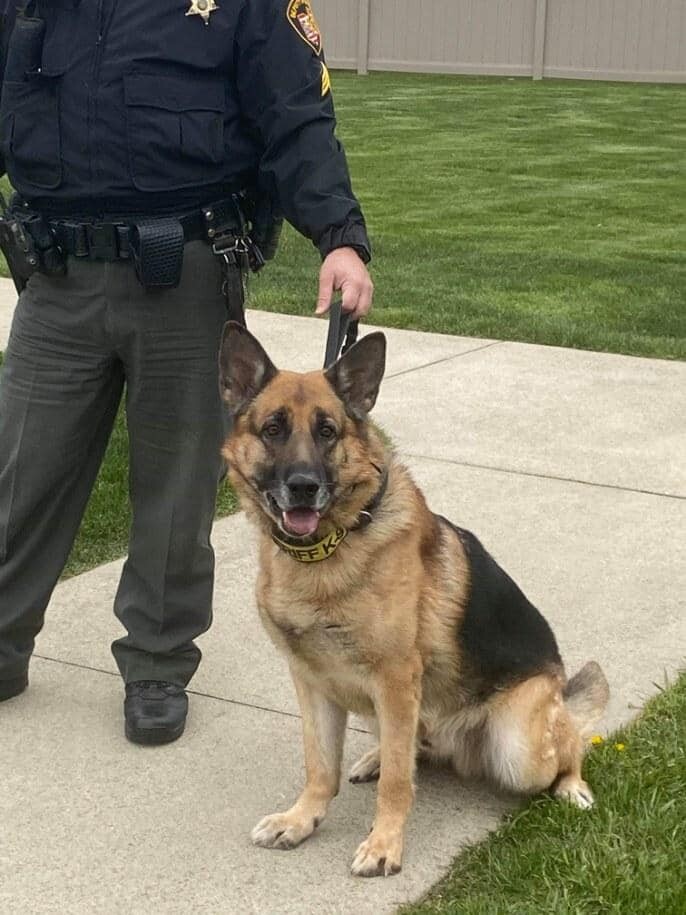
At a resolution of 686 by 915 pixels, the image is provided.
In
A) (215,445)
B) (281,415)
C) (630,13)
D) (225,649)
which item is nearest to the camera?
(281,415)

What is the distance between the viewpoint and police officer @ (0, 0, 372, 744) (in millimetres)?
3676

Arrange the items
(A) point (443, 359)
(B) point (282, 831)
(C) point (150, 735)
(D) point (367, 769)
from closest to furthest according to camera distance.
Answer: (B) point (282, 831)
(D) point (367, 769)
(C) point (150, 735)
(A) point (443, 359)

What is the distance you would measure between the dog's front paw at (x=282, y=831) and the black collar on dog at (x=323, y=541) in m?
0.63

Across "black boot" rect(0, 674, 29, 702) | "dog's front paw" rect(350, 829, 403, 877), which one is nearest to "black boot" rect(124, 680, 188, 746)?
"black boot" rect(0, 674, 29, 702)

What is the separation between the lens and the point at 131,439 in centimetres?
402

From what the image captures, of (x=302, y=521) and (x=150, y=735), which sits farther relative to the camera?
(x=150, y=735)

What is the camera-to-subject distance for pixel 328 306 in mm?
3598

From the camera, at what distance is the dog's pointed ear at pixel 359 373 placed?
331 cm

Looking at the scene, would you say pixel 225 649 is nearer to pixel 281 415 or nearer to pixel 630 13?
pixel 281 415

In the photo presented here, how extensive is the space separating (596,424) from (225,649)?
2.81 metres

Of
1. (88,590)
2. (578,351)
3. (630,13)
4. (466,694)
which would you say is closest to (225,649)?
(88,590)

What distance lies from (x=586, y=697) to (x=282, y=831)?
857mm

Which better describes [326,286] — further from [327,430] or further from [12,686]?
[12,686]

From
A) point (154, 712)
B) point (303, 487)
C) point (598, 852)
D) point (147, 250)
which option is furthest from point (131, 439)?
point (598, 852)
